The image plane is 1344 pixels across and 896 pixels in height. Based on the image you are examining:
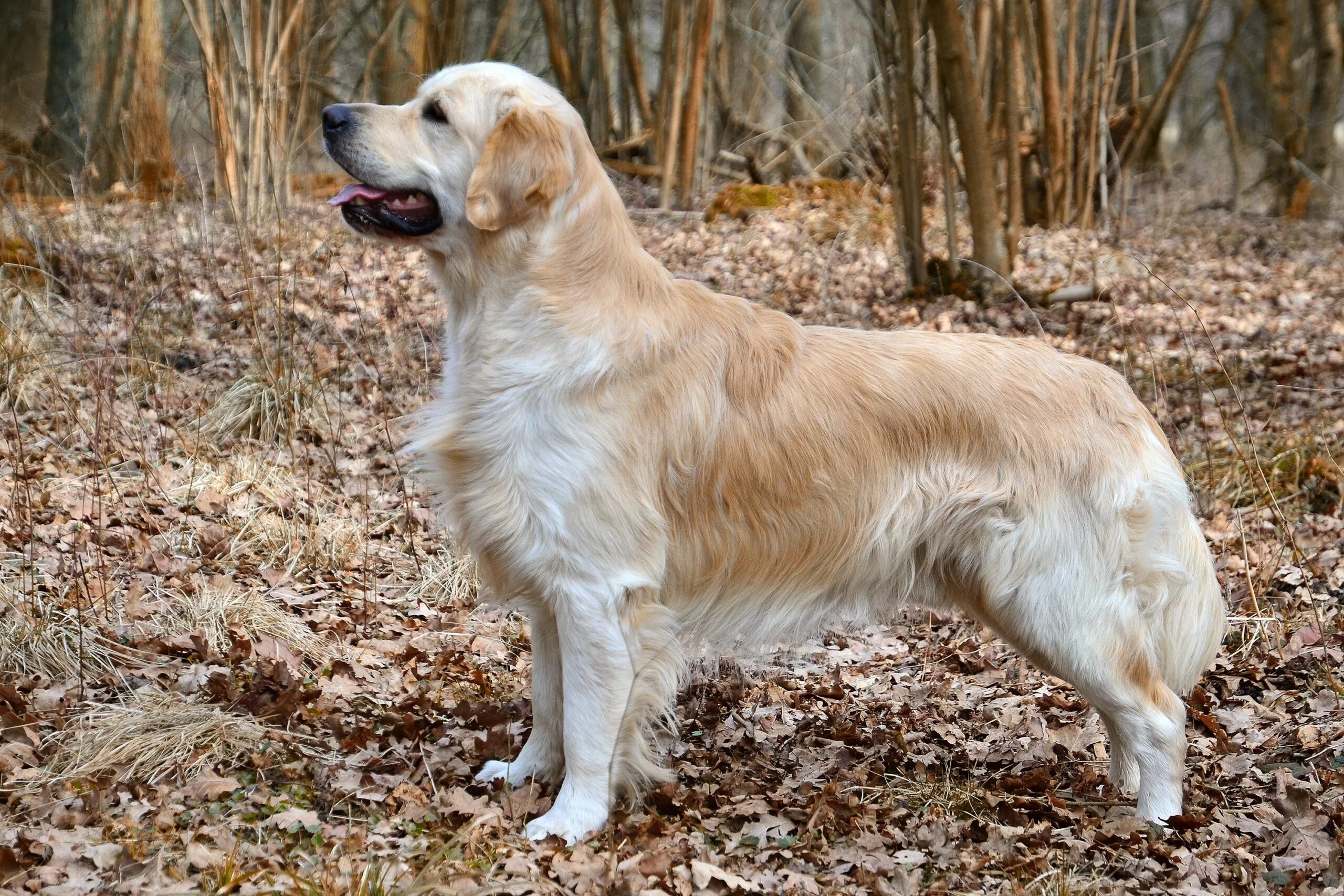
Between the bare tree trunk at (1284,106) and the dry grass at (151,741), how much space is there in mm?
16107

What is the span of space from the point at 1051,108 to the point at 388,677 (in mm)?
8866

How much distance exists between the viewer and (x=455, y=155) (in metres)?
3.19

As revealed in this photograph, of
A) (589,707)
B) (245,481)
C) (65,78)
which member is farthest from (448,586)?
(65,78)

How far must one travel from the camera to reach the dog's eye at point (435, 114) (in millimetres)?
3203

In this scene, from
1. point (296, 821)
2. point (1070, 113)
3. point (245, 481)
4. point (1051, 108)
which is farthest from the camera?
point (1070, 113)

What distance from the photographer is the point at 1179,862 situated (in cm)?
309

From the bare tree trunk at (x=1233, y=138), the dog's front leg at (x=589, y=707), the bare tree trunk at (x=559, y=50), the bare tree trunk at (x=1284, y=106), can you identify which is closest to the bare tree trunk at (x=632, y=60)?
the bare tree trunk at (x=559, y=50)

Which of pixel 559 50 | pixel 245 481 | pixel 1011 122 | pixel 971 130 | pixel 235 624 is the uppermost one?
pixel 559 50

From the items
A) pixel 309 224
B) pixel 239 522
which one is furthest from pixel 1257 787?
pixel 309 224

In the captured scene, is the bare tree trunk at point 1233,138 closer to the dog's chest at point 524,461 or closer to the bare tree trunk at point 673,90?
the bare tree trunk at point 673,90

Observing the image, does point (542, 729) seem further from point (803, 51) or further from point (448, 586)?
point (803, 51)

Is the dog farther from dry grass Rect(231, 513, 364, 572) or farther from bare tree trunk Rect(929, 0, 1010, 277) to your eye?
bare tree trunk Rect(929, 0, 1010, 277)

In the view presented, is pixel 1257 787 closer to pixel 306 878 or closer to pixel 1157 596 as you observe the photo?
pixel 1157 596

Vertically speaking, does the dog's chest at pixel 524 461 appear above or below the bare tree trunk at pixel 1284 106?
below
